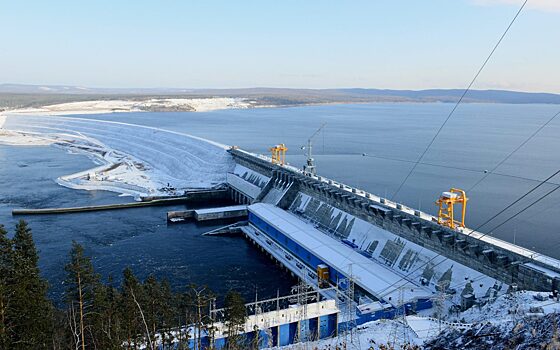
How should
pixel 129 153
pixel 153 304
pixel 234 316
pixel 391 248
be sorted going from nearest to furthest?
pixel 153 304 < pixel 234 316 < pixel 391 248 < pixel 129 153

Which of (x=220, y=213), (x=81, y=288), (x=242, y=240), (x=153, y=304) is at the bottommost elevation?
(x=242, y=240)

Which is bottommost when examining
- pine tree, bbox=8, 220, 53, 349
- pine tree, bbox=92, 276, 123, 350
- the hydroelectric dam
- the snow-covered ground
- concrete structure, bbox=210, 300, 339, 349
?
concrete structure, bbox=210, 300, 339, 349

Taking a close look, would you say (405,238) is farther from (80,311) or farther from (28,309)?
(28,309)

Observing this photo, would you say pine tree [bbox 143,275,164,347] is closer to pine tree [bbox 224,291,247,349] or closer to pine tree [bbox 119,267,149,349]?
pine tree [bbox 119,267,149,349]

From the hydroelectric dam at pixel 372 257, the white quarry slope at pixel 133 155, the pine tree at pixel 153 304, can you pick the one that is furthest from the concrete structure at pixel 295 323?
the white quarry slope at pixel 133 155

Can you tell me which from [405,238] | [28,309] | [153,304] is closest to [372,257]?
[405,238]

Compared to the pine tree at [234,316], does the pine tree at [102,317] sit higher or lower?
higher

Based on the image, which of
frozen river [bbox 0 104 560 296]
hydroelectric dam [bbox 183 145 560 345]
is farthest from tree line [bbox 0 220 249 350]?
frozen river [bbox 0 104 560 296]

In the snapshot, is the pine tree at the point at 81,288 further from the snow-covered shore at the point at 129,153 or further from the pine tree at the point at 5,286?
the snow-covered shore at the point at 129,153
